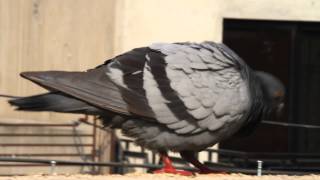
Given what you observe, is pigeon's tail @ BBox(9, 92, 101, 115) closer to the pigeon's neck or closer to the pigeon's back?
the pigeon's back

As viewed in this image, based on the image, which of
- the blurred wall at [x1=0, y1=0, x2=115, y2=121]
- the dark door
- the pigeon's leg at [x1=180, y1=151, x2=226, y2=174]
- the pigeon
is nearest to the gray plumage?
the pigeon

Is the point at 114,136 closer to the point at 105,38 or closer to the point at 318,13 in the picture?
the point at 105,38

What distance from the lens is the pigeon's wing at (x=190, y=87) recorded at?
5.83 metres

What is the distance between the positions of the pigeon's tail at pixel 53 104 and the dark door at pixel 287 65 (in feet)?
20.4

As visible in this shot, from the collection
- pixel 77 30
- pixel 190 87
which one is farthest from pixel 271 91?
pixel 77 30

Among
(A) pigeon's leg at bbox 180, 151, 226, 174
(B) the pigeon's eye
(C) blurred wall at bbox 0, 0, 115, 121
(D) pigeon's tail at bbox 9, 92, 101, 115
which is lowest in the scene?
(A) pigeon's leg at bbox 180, 151, 226, 174

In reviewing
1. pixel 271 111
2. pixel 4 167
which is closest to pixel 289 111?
pixel 4 167

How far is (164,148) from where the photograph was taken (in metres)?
5.88

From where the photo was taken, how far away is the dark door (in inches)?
477

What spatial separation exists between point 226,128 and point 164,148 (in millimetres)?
483

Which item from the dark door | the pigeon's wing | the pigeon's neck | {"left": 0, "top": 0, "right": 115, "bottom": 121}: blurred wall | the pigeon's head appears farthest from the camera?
the dark door

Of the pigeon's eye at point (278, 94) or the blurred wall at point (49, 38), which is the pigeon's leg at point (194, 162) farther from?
the blurred wall at point (49, 38)

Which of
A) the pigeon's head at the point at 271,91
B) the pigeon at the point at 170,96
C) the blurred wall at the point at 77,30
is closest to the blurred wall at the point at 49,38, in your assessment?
the blurred wall at the point at 77,30

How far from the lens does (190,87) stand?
590cm
